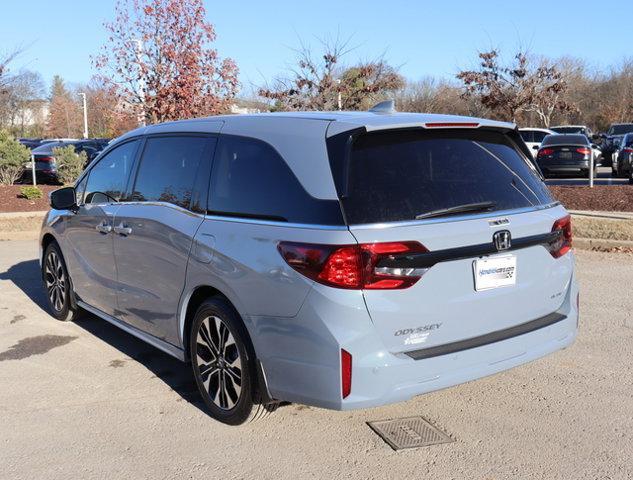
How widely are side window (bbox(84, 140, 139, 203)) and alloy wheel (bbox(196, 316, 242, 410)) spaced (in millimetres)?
1657

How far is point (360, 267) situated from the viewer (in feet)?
10.4

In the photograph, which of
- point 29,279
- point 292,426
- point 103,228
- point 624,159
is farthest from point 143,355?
point 624,159

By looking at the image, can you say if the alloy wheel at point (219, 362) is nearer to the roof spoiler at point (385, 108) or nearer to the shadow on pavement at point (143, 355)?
the shadow on pavement at point (143, 355)

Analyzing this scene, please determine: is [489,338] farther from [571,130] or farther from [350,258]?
[571,130]

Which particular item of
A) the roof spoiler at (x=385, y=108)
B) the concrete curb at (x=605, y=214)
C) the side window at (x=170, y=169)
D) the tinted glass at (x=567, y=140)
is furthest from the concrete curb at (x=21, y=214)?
the tinted glass at (x=567, y=140)

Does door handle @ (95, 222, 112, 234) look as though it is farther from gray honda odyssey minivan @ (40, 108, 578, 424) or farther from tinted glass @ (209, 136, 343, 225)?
tinted glass @ (209, 136, 343, 225)

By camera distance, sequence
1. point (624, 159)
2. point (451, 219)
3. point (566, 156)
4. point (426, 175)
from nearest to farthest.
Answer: point (451, 219)
point (426, 175)
point (624, 159)
point (566, 156)

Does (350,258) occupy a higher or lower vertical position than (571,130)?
lower

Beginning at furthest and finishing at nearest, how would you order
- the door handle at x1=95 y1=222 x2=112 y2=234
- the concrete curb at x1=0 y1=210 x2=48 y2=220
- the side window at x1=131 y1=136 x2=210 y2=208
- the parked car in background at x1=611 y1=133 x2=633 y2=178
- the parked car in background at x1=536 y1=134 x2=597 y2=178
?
1. the parked car in background at x1=536 y1=134 x2=597 y2=178
2. the parked car in background at x1=611 y1=133 x2=633 y2=178
3. the concrete curb at x1=0 y1=210 x2=48 y2=220
4. the door handle at x1=95 y1=222 x2=112 y2=234
5. the side window at x1=131 y1=136 x2=210 y2=208

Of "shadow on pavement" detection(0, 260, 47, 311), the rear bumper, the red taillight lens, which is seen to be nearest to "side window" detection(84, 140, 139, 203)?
"shadow on pavement" detection(0, 260, 47, 311)

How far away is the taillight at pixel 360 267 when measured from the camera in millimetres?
3162

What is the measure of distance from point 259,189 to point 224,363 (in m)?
1.03

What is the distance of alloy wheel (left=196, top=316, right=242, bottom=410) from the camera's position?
3.82 metres

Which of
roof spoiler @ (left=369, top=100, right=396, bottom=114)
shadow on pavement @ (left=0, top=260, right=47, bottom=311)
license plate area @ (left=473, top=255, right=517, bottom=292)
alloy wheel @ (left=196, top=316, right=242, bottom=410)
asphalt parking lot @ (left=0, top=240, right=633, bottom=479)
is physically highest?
roof spoiler @ (left=369, top=100, right=396, bottom=114)
